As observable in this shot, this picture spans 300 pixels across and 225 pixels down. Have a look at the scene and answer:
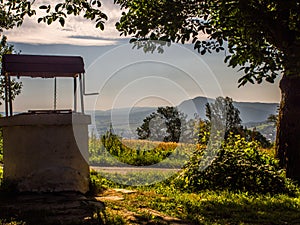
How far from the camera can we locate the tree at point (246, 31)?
8.12 metres

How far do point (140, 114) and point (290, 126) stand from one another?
5485 mm

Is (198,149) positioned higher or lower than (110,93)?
lower

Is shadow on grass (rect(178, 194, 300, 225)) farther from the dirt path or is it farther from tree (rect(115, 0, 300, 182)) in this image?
the dirt path

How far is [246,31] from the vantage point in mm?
9156

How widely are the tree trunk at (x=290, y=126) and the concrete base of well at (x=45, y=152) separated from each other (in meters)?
5.85

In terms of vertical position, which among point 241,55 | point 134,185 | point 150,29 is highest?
point 150,29

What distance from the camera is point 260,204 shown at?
8648 mm

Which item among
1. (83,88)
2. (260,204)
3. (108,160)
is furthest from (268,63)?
(108,160)

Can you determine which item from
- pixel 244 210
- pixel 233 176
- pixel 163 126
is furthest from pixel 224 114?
pixel 244 210

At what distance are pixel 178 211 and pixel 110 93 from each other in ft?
12.2

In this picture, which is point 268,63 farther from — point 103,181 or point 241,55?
point 103,181

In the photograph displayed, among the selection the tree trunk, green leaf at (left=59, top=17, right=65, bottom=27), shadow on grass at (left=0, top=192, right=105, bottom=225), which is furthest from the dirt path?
green leaf at (left=59, top=17, right=65, bottom=27)

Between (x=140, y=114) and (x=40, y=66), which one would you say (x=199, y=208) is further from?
(x=140, y=114)

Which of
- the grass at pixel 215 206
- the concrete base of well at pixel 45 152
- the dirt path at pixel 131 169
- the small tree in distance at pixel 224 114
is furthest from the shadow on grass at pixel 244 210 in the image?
the small tree in distance at pixel 224 114
